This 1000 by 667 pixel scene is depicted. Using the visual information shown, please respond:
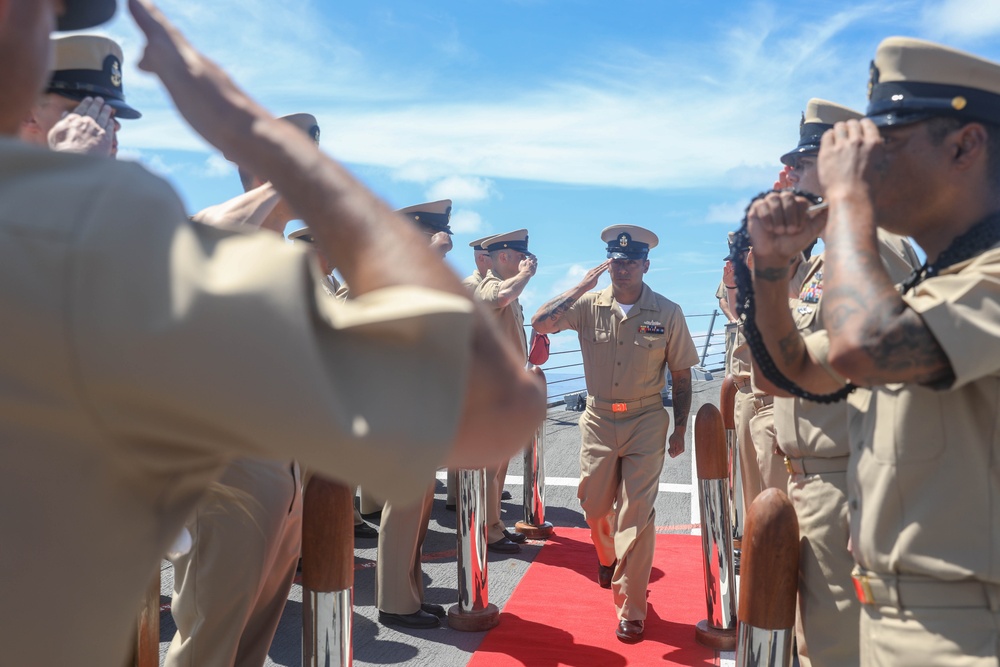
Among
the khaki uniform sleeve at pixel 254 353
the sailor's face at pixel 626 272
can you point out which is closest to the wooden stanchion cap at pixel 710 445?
the sailor's face at pixel 626 272

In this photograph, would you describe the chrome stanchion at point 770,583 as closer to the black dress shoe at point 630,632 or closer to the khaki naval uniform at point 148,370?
the khaki naval uniform at point 148,370

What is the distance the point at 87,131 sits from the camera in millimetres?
2174

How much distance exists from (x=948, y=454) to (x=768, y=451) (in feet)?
11.4

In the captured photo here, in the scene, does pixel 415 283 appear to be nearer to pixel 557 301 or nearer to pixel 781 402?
pixel 781 402

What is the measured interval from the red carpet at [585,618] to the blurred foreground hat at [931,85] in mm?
3424

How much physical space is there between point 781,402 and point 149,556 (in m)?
2.95

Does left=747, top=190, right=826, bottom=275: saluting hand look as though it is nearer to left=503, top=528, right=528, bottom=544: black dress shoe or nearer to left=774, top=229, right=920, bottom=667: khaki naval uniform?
left=774, top=229, right=920, bottom=667: khaki naval uniform

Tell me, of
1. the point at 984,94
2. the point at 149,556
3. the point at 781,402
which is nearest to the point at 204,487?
the point at 149,556

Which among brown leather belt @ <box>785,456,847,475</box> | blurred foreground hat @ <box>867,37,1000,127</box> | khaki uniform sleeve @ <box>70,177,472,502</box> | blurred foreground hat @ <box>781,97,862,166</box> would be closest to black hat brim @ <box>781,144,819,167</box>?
blurred foreground hat @ <box>781,97,862,166</box>

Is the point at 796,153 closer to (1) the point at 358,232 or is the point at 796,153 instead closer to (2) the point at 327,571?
(2) the point at 327,571

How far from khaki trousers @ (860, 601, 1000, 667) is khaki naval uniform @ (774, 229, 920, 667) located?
0.58 m

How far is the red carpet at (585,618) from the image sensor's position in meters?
4.58

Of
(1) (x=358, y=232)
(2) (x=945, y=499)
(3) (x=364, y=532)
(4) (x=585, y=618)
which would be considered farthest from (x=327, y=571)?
(3) (x=364, y=532)

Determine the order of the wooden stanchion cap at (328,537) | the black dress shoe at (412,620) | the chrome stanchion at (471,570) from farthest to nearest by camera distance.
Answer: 1. the black dress shoe at (412,620)
2. the chrome stanchion at (471,570)
3. the wooden stanchion cap at (328,537)
